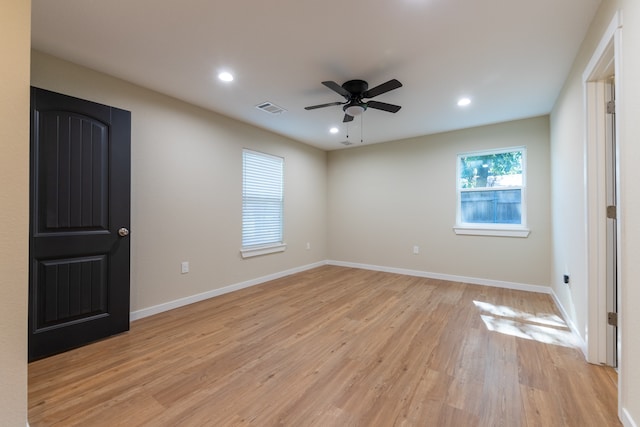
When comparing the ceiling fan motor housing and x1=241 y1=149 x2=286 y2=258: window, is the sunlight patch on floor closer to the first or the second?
the ceiling fan motor housing

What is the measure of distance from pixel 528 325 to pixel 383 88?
9.17ft

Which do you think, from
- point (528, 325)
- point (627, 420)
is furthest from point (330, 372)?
point (528, 325)

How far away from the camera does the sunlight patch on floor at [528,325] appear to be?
2498 mm

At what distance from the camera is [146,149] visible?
9.97 feet

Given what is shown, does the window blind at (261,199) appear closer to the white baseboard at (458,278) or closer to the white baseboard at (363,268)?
the white baseboard at (363,268)

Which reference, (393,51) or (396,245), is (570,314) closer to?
(396,245)

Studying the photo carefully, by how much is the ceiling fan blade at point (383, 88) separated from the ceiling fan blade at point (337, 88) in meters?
0.18

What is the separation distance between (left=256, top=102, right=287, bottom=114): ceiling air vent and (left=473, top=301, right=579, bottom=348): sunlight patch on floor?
11.5 feet

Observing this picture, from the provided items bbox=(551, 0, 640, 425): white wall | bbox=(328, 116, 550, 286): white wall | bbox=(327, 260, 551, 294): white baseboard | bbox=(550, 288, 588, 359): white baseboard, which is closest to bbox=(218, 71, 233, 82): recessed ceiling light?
bbox=(551, 0, 640, 425): white wall

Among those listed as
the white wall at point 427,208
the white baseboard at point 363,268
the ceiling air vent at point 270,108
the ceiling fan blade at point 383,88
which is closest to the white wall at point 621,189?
the white baseboard at point 363,268

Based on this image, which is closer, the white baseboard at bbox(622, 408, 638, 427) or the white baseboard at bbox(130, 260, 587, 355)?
the white baseboard at bbox(622, 408, 638, 427)

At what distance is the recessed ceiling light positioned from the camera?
8.96 ft

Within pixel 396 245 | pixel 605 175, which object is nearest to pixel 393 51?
pixel 605 175

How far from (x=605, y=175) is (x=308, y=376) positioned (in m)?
2.58
